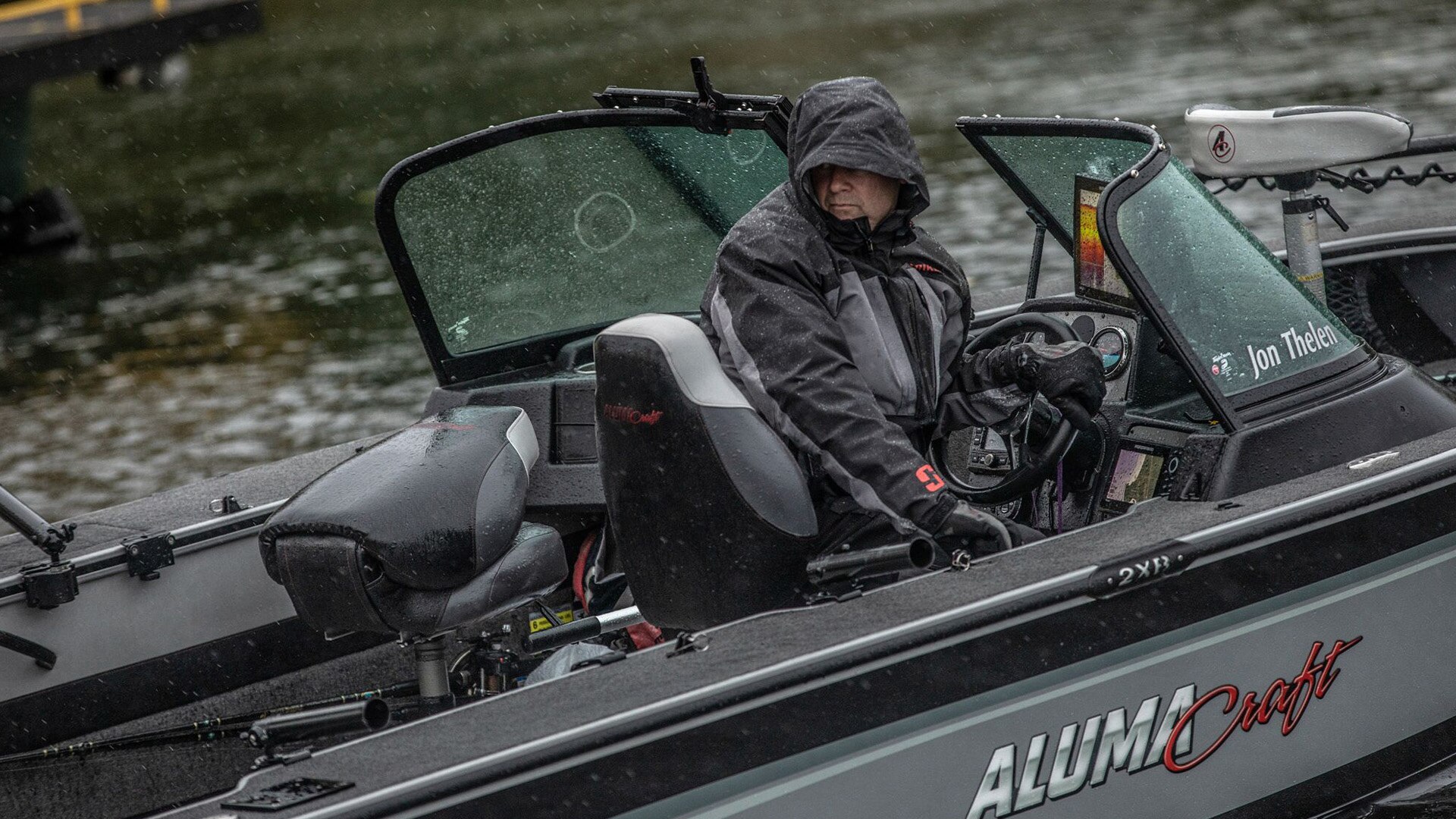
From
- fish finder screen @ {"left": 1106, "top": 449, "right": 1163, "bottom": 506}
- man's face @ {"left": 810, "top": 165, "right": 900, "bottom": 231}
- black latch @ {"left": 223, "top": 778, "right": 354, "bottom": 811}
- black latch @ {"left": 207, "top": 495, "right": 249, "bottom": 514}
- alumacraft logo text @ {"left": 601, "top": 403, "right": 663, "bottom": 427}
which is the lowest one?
fish finder screen @ {"left": 1106, "top": 449, "right": 1163, "bottom": 506}

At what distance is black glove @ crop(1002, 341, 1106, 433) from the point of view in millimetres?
3279

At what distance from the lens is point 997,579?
9.45ft

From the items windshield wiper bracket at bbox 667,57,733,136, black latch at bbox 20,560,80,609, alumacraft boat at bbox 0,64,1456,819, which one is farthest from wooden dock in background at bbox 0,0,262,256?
windshield wiper bracket at bbox 667,57,733,136

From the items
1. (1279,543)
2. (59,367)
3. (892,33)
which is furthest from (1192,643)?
(892,33)

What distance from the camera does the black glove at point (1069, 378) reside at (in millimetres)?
3279

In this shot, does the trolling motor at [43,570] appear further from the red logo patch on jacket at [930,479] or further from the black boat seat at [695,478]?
the red logo patch on jacket at [930,479]

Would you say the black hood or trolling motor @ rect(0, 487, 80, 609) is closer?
the black hood

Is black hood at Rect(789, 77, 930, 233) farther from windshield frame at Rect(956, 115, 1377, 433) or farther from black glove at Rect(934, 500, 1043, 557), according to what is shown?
black glove at Rect(934, 500, 1043, 557)

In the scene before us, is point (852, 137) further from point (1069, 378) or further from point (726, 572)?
point (726, 572)

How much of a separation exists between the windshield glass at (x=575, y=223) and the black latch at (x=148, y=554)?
895 millimetres

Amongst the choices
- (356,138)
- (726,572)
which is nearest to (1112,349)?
(726,572)

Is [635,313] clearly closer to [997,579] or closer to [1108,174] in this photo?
[1108,174]

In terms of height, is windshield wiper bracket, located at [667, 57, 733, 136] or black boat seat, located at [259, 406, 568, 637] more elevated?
windshield wiper bracket, located at [667, 57, 733, 136]

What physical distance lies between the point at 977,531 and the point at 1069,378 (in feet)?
1.55
